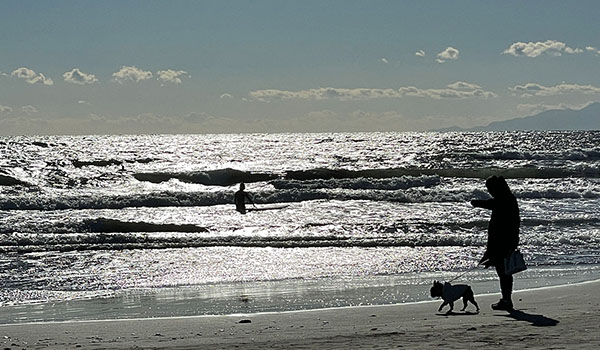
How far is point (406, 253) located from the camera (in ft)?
54.7

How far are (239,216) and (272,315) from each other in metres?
17.7

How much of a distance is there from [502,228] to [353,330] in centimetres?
216

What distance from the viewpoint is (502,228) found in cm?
875

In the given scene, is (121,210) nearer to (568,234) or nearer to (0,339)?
(568,234)

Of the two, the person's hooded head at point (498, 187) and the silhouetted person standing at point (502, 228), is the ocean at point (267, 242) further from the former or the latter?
the person's hooded head at point (498, 187)

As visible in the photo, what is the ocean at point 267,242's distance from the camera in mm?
11359

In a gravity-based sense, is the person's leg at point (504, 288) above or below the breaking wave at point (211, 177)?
below

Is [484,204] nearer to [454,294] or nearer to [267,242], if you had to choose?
[454,294]

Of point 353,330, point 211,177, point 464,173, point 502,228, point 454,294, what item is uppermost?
point 211,177

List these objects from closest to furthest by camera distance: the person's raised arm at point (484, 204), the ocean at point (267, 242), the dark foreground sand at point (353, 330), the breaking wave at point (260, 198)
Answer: the dark foreground sand at point (353, 330), the person's raised arm at point (484, 204), the ocean at point (267, 242), the breaking wave at point (260, 198)

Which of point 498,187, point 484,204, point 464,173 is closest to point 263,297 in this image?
point 484,204

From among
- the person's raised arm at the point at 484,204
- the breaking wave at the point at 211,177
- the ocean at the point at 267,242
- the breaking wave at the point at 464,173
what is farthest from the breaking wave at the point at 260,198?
the person's raised arm at the point at 484,204

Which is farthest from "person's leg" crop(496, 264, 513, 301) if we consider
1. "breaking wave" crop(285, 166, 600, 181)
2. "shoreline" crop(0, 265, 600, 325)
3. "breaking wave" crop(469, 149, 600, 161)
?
"breaking wave" crop(469, 149, 600, 161)

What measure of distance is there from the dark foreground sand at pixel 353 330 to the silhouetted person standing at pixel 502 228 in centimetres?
31
